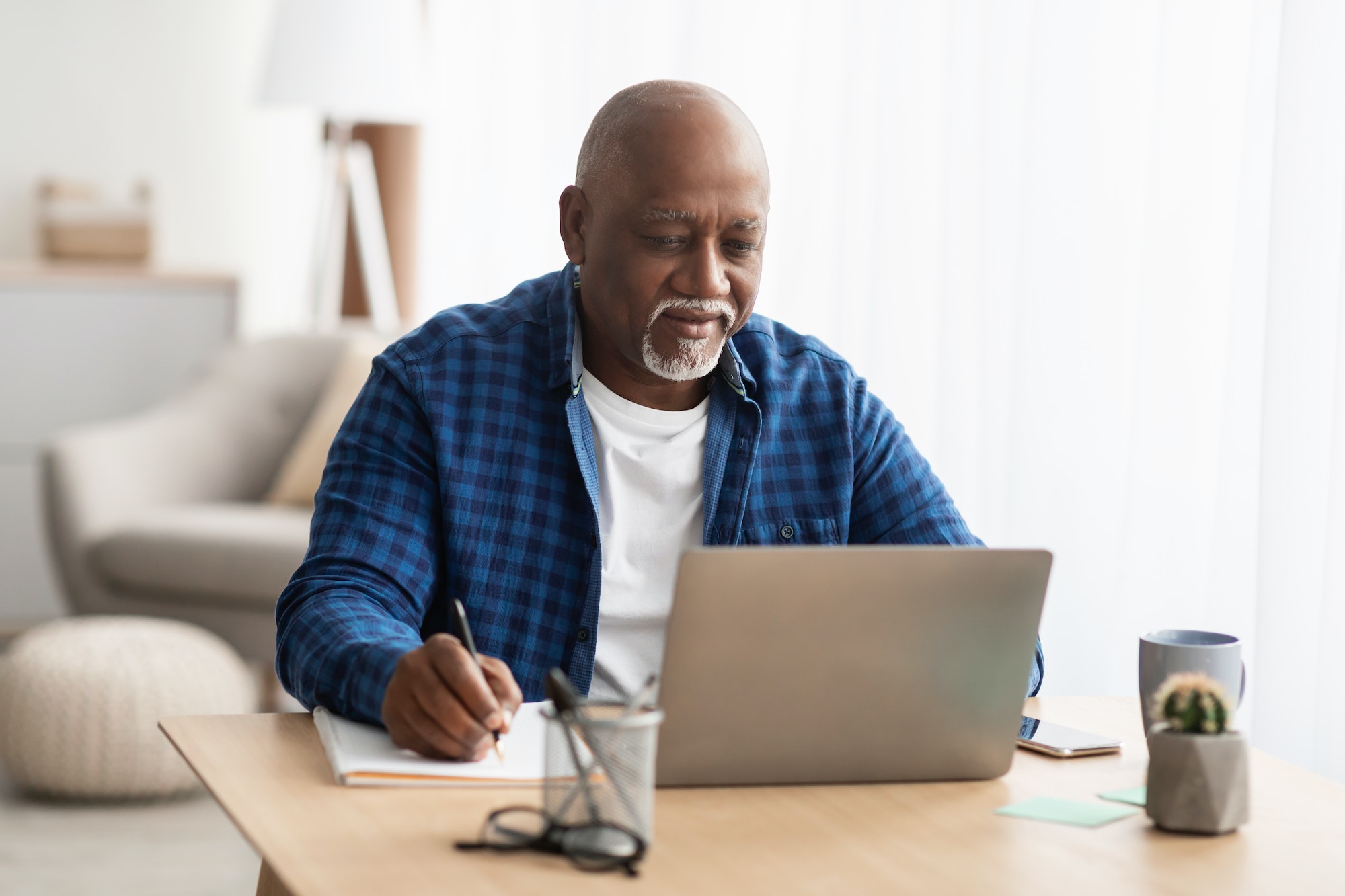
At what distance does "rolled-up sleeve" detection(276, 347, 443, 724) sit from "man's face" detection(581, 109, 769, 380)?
9.4 inches

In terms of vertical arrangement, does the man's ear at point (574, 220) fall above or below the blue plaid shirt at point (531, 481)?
above

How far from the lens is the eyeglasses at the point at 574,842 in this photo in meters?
0.93

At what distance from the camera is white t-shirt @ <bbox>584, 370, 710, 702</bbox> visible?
1.54 metres

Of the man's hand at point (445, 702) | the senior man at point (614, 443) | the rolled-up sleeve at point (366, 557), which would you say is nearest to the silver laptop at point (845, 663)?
the man's hand at point (445, 702)

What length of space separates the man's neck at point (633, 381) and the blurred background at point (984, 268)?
680mm

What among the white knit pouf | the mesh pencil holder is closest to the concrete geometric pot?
the mesh pencil holder

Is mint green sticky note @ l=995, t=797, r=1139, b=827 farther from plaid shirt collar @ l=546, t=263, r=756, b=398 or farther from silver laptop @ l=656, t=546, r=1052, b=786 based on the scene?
plaid shirt collar @ l=546, t=263, r=756, b=398

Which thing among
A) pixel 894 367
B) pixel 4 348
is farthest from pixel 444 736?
pixel 4 348

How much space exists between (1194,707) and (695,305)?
67cm

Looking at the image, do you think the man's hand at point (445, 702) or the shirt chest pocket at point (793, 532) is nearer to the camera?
the man's hand at point (445, 702)

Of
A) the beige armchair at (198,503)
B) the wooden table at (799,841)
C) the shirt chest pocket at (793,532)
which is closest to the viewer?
the wooden table at (799,841)

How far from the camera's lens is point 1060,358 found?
2.15 metres

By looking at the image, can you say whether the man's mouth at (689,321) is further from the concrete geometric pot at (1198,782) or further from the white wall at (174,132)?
the white wall at (174,132)

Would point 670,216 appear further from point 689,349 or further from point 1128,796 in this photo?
point 1128,796
